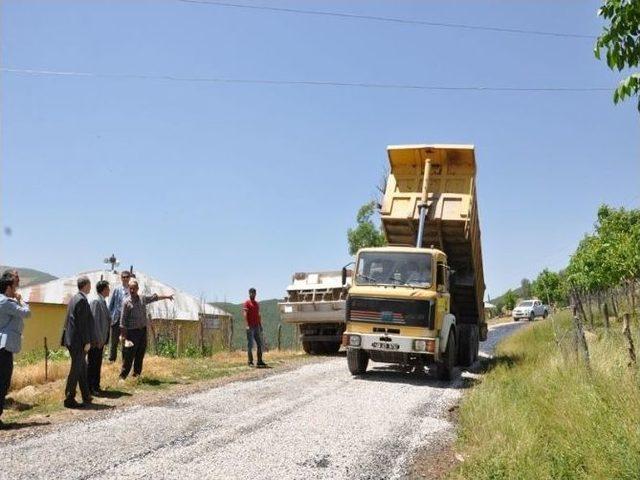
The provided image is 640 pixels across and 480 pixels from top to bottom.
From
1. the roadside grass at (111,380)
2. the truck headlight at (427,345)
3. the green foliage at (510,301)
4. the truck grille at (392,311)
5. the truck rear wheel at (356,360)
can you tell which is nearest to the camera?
the roadside grass at (111,380)

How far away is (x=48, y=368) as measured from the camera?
496 inches

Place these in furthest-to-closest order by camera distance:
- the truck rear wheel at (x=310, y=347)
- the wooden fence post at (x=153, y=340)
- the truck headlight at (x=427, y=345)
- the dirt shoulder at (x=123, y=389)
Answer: the truck rear wheel at (x=310, y=347) → the wooden fence post at (x=153, y=340) → the truck headlight at (x=427, y=345) → the dirt shoulder at (x=123, y=389)

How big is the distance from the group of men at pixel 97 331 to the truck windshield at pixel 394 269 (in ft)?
13.1

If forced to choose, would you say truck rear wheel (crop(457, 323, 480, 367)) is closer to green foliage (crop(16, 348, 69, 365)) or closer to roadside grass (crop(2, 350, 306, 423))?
roadside grass (crop(2, 350, 306, 423))

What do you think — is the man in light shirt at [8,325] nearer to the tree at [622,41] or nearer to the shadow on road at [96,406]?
the shadow on road at [96,406]

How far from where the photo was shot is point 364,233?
120 feet

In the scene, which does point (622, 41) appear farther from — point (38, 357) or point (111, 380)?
point (38, 357)

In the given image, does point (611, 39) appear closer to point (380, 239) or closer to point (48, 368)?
point (48, 368)

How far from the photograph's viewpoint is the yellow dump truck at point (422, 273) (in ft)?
37.0

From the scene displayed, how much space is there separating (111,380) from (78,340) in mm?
2301

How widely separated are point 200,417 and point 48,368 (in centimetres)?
657

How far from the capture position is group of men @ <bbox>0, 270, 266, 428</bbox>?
724cm

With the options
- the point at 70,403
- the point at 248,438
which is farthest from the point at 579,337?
the point at 70,403

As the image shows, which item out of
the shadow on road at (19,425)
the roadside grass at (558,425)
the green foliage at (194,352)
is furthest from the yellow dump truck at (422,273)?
the green foliage at (194,352)
